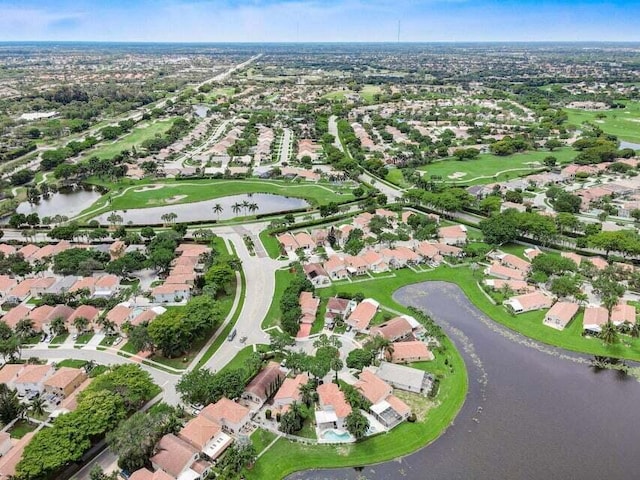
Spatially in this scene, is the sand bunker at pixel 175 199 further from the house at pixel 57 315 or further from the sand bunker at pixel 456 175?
the sand bunker at pixel 456 175

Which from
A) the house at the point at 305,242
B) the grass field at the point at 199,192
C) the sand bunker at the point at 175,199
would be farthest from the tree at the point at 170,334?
the sand bunker at the point at 175,199

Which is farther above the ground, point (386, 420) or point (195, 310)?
point (195, 310)

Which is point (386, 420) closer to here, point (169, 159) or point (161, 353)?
point (161, 353)

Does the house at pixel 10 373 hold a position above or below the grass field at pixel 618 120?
below

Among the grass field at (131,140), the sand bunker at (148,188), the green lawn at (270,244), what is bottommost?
the green lawn at (270,244)

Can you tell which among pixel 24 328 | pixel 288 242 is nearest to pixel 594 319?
pixel 288 242

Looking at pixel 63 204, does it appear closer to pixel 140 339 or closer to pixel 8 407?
pixel 140 339

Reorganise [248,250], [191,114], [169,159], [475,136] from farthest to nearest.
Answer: [191,114], [475,136], [169,159], [248,250]

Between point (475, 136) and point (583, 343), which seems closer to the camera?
point (583, 343)

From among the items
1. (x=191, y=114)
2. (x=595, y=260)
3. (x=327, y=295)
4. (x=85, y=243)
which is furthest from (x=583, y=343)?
(x=191, y=114)
